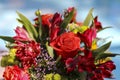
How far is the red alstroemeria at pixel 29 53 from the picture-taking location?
1.98 meters

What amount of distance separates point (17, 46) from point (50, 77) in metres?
0.21

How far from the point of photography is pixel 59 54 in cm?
196

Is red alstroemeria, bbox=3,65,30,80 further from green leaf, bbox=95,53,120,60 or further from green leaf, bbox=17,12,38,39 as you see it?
green leaf, bbox=95,53,120,60

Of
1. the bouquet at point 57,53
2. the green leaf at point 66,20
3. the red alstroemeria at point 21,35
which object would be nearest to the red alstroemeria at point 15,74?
the bouquet at point 57,53

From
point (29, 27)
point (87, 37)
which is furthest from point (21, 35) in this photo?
point (87, 37)

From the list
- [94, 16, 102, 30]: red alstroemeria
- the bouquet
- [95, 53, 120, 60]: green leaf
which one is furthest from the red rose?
[94, 16, 102, 30]: red alstroemeria

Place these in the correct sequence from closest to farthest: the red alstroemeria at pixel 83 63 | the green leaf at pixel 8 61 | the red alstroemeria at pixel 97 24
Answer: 1. the red alstroemeria at pixel 83 63
2. the green leaf at pixel 8 61
3. the red alstroemeria at pixel 97 24

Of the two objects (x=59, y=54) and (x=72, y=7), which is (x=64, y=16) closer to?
(x=72, y=7)

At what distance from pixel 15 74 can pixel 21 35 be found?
0.20 m

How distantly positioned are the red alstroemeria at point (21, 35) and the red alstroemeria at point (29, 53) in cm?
5

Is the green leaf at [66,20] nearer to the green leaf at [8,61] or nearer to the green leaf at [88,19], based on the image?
the green leaf at [88,19]

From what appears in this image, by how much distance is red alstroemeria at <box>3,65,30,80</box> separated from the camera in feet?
6.33

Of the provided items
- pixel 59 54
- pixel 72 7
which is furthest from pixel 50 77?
pixel 72 7

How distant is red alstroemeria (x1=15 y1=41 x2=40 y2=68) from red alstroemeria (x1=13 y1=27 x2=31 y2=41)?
5cm
